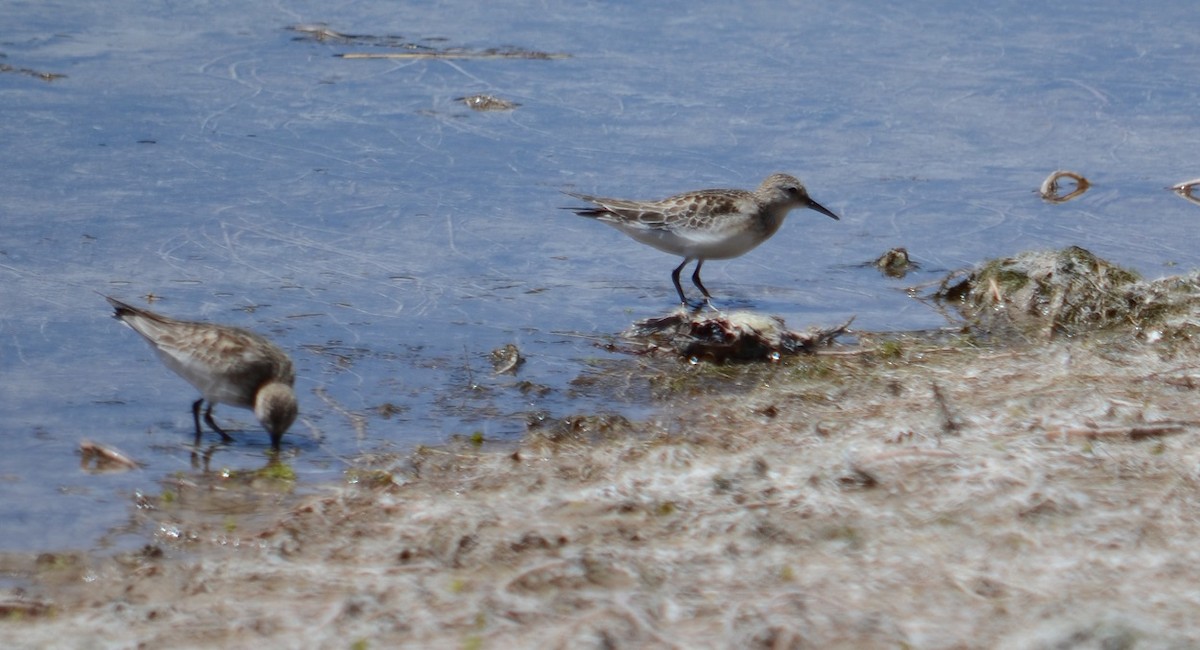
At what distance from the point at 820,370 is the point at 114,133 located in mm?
5730

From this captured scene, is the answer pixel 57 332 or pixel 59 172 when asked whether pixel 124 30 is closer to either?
pixel 59 172

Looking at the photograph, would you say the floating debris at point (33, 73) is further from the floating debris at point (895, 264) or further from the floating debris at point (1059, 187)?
the floating debris at point (1059, 187)

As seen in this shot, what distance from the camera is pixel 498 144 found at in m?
12.2

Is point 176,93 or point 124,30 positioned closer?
point 176,93

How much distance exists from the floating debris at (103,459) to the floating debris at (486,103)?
6.41 m

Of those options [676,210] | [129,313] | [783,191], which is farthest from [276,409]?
[783,191]

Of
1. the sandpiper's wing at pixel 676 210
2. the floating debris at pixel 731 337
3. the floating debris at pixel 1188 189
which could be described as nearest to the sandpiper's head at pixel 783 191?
the sandpiper's wing at pixel 676 210

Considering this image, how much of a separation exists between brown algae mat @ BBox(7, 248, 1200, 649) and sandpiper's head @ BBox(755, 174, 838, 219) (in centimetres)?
240

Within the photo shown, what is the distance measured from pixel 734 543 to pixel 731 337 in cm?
307

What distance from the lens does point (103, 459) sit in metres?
7.07

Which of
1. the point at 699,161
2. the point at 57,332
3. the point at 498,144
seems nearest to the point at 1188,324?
the point at 699,161

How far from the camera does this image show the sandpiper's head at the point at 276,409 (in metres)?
7.31

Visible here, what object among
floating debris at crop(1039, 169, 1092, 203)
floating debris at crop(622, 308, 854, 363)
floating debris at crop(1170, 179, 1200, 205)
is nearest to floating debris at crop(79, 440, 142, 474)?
floating debris at crop(622, 308, 854, 363)

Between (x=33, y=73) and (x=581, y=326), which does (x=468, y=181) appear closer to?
(x=581, y=326)
